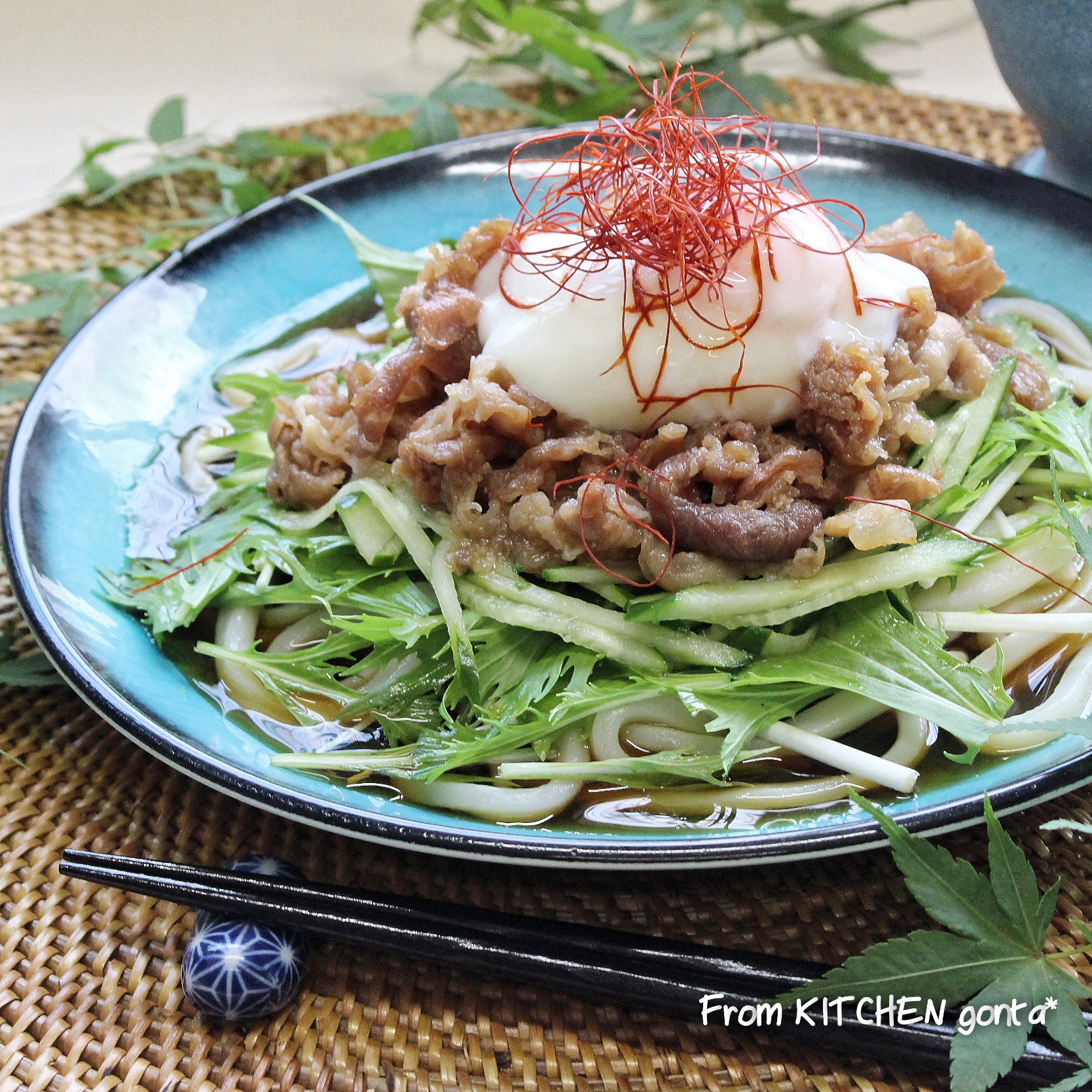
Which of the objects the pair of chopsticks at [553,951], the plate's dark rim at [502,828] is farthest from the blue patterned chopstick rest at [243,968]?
the plate's dark rim at [502,828]

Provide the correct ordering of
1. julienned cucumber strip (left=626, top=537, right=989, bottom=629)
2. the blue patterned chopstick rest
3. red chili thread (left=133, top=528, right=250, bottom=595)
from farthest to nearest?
red chili thread (left=133, top=528, right=250, bottom=595) < julienned cucumber strip (left=626, top=537, right=989, bottom=629) < the blue patterned chopstick rest

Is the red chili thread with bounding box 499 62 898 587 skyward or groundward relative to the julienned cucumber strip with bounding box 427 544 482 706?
skyward

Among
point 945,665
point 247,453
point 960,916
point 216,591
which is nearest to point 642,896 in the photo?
point 960,916

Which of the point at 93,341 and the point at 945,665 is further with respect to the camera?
the point at 93,341

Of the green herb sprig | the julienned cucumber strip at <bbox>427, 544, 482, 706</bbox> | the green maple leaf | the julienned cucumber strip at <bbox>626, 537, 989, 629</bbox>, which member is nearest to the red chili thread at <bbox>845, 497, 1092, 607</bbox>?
the julienned cucumber strip at <bbox>626, 537, 989, 629</bbox>

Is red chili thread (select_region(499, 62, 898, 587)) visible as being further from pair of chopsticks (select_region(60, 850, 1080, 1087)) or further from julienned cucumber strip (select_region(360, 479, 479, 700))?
pair of chopsticks (select_region(60, 850, 1080, 1087))

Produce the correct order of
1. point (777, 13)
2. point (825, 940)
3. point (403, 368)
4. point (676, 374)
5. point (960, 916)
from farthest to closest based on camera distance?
point (777, 13)
point (403, 368)
point (676, 374)
point (825, 940)
point (960, 916)

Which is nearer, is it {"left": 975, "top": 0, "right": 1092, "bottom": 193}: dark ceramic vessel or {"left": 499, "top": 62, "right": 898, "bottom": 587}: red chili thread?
{"left": 499, "top": 62, "right": 898, "bottom": 587}: red chili thread

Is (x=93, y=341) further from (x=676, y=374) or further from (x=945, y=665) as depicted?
(x=945, y=665)

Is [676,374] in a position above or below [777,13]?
below
